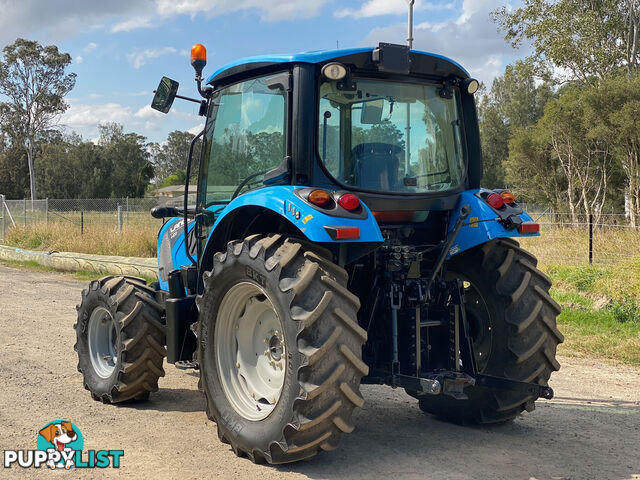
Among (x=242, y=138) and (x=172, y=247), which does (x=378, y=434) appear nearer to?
(x=242, y=138)

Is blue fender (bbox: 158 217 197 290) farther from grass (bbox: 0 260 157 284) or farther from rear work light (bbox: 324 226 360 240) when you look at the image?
grass (bbox: 0 260 157 284)

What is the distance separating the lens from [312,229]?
13.8 feet

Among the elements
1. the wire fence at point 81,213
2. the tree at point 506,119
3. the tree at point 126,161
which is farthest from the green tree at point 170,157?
the wire fence at point 81,213

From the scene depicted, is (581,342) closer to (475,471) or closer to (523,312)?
(523,312)

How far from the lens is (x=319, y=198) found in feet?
14.2

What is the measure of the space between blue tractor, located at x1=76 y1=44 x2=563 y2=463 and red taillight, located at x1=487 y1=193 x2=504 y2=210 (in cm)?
2

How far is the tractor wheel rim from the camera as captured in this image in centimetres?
530

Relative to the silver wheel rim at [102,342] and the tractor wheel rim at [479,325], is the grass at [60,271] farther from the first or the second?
the tractor wheel rim at [479,325]

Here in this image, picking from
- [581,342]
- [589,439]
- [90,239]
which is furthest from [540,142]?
[589,439]

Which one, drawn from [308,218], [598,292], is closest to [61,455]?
[308,218]

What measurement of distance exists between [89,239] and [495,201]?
1771 centimetres

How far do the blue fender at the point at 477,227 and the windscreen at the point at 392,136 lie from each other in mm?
→ 219

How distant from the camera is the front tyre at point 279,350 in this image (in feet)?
13.6

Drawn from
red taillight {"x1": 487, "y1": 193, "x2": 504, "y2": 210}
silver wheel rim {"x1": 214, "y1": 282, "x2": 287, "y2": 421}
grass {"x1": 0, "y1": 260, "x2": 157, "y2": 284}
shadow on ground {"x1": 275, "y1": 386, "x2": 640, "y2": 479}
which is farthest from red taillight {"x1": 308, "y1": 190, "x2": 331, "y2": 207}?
grass {"x1": 0, "y1": 260, "x2": 157, "y2": 284}
